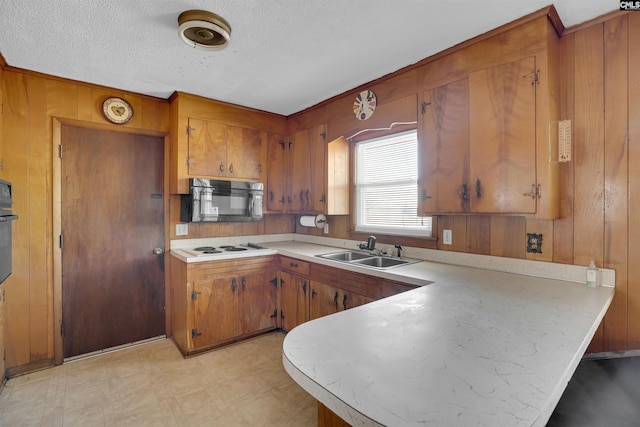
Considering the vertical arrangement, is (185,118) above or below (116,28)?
below

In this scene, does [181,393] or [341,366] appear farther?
[181,393]

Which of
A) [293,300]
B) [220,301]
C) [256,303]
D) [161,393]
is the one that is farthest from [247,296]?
[161,393]

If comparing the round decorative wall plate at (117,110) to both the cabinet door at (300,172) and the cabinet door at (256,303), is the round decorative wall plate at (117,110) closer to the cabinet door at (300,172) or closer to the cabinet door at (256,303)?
the cabinet door at (300,172)

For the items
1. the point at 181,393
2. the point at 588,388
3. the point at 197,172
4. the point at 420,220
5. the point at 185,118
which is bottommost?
the point at 181,393

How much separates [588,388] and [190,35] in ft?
8.68

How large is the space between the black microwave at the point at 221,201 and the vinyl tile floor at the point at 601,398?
9.25 ft

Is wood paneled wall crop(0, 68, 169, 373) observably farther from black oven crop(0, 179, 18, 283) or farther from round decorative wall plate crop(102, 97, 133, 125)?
black oven crop(0, 179, 18, 283)

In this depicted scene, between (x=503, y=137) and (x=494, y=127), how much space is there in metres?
0.09

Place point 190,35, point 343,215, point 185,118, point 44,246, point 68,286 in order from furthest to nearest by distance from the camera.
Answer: point 343,215 → point 185,118 → point 68,286 → point 44,246 → point 190,35

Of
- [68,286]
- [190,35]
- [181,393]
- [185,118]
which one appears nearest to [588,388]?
[181,393]

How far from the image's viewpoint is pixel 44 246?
2.62m

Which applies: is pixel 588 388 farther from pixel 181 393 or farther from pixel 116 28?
pixel 116 28

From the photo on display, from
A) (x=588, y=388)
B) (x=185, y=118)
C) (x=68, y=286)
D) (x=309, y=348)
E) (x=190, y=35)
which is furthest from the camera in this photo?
(x=185, y=118)

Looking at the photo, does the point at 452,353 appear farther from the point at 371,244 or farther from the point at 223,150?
the point at 223,150
